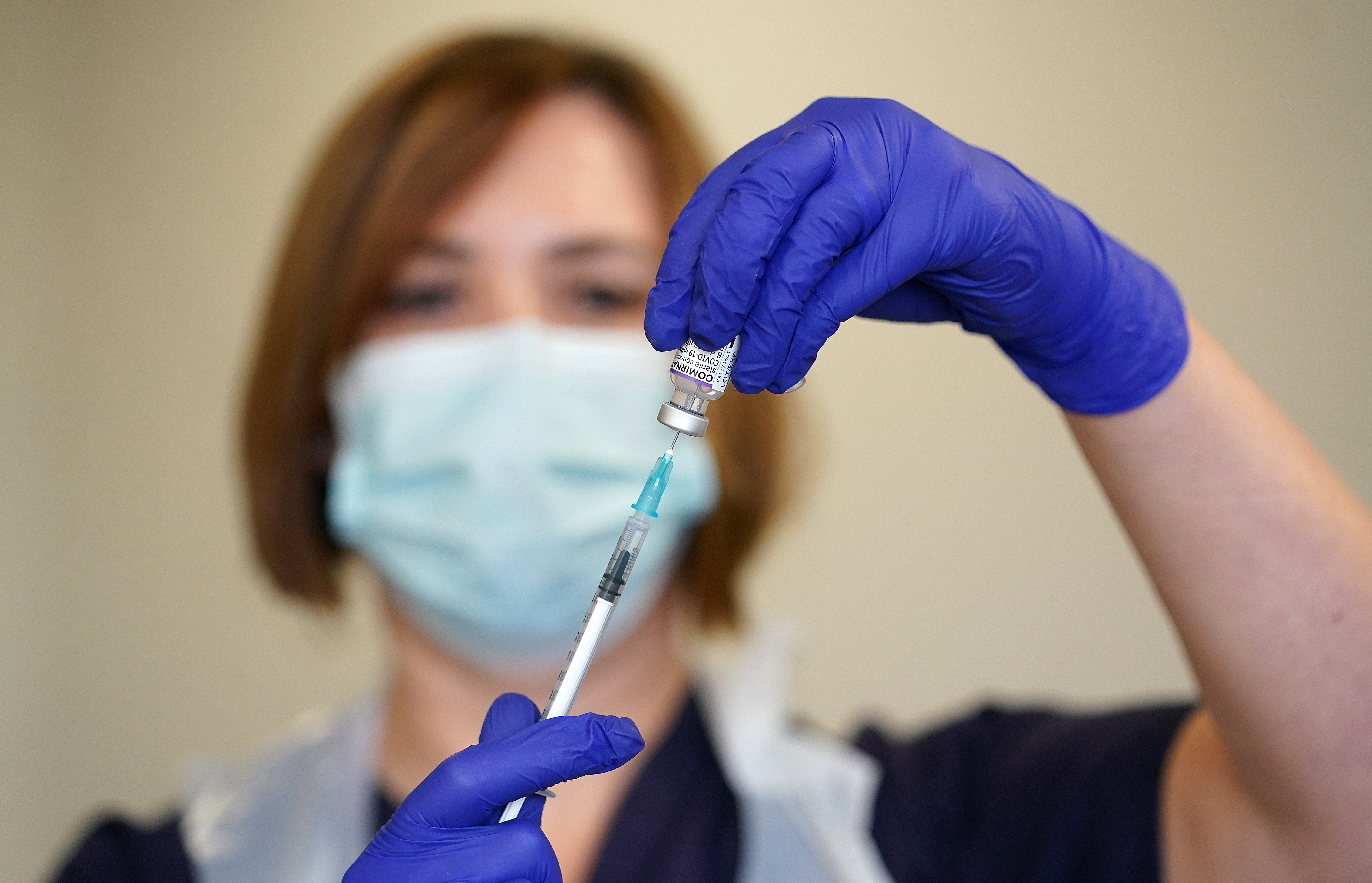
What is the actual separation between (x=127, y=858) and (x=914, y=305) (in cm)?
112

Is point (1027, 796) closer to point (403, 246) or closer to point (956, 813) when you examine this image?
point (956, 813)

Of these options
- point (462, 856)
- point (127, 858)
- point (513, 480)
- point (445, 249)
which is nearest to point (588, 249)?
point (445, 249)

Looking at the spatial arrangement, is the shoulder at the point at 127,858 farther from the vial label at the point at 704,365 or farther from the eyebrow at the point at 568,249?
the vial label at the point at 704,365

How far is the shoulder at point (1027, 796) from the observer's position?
0.96 meters

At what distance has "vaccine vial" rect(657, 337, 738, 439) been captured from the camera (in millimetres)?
660

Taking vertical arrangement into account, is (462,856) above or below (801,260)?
below

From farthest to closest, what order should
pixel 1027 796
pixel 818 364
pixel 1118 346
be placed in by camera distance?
pixel 818 364, pixel 1027 796, pixel 1118 346

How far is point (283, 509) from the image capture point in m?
1.39

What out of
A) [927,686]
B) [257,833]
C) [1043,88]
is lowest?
[257,833]

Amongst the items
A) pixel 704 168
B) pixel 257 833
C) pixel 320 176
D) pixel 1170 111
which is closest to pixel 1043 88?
pixel 1170 111

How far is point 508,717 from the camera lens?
74 centimetres

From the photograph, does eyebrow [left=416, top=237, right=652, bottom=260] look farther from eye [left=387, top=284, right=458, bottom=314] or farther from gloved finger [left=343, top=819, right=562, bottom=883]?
gloved finger [left=343, top=819, right=562, bottom=883]

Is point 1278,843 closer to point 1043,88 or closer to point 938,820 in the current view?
point 938,820

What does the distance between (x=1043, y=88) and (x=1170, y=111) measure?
0.19m
